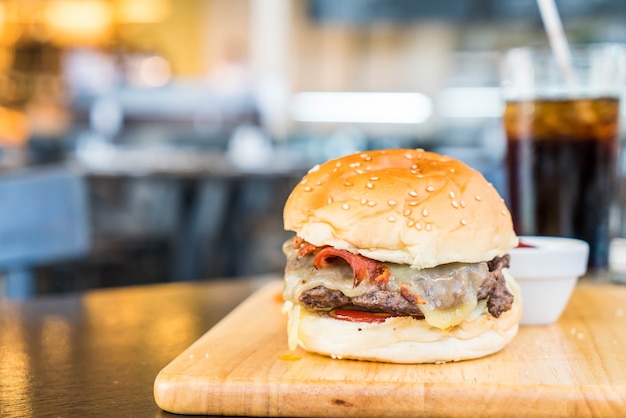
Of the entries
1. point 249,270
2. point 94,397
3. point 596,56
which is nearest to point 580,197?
point 596,56

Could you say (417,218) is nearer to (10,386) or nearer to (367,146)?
(10,386)

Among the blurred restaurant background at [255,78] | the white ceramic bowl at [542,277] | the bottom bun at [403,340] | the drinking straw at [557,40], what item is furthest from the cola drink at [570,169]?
the blurred restaurant background at [255,78]

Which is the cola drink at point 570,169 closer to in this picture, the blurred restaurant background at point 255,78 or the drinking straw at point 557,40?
the drinking straw at point 557,40

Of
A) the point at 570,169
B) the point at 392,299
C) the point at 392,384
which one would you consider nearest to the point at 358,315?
the point at 392,299

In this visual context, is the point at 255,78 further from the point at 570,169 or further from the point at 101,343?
the point at 101,343

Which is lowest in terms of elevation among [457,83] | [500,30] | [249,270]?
[249,270]
